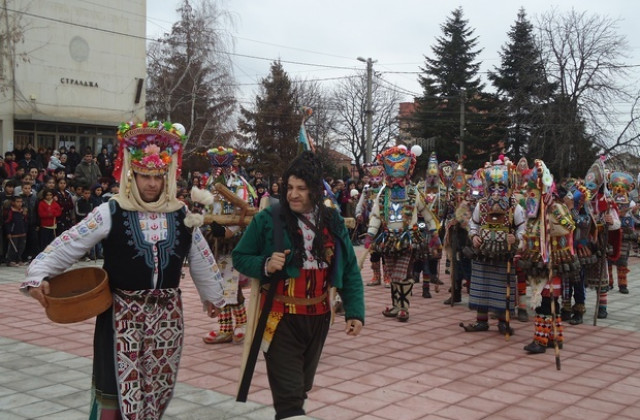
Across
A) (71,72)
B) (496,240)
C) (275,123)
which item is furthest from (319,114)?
(496,240)

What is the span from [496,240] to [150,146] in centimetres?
481

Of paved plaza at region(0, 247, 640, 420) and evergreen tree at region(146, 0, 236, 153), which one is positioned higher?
evergreen tree at region(146, 0, 236, 153)

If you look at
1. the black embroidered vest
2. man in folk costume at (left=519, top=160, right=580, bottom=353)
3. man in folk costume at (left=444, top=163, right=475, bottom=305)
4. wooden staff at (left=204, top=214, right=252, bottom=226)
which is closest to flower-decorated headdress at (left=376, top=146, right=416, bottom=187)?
man in folk costume at (left=444, top=163, right=475, bottom=305)

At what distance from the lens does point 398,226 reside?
8.88m

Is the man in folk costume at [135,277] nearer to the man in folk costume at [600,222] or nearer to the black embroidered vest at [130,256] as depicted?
A: the black embroidered vest at [130,256]

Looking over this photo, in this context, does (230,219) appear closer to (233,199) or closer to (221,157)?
(233,199)

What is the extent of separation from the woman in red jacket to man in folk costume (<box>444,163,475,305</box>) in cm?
787

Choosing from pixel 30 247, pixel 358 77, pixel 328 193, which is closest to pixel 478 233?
Result: pixel 328 193

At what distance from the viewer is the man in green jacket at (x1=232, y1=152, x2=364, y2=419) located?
163 inches

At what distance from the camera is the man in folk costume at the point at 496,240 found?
7875 mm

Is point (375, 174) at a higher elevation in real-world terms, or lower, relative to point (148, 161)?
higher

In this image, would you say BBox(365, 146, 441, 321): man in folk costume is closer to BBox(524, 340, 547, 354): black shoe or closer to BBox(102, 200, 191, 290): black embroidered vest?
BBox(524, 340, 547, 354): black shoe

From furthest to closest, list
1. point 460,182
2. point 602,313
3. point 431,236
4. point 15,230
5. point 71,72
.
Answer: point 71,72 < point 15,230 < point 460,182 < point 431,236 < point 602,313

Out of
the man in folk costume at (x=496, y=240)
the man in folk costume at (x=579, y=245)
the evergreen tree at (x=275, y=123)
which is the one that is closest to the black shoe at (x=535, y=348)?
the man in folk costume at (x=496, y=240)
